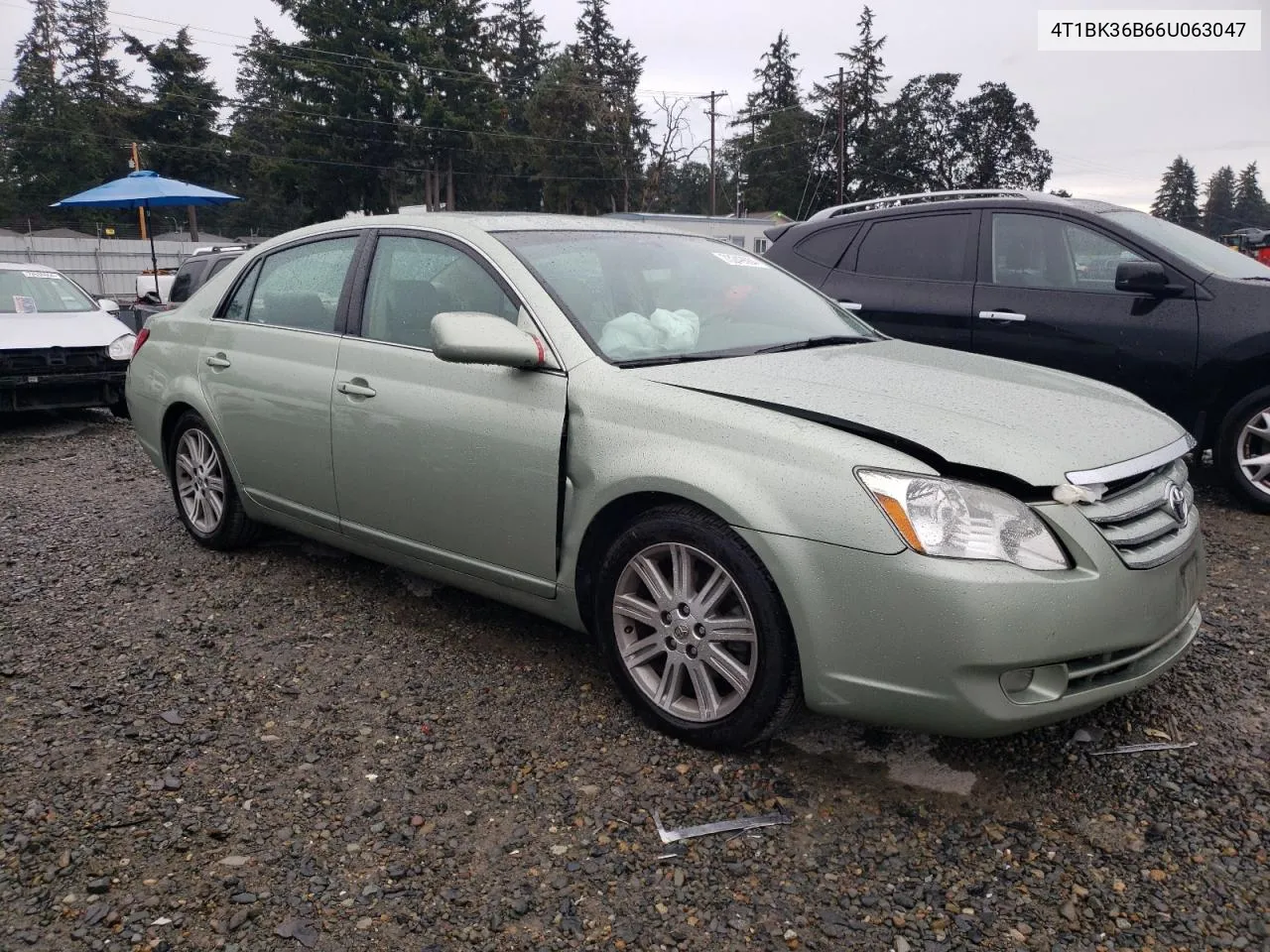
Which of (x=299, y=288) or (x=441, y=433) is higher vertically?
(x=299, y=288)

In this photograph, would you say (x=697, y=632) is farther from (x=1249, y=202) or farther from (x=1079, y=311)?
(x=1249, y=202)

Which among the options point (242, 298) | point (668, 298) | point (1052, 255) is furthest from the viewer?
point (1052, 255)

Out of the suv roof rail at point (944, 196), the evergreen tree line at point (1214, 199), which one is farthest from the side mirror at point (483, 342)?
the evergreen tree line at point (1214, 199)

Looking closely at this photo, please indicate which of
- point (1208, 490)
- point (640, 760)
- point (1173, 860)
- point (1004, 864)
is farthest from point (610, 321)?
point (1208, 490)

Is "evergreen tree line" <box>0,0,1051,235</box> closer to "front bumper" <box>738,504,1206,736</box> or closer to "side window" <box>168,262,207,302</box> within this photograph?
"side window" <box>168,262,207,302</box>

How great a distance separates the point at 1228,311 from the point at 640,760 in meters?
4.36

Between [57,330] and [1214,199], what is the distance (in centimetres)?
13063

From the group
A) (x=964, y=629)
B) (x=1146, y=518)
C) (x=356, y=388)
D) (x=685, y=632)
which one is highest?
(x=356, y=388)

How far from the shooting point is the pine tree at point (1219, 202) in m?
110

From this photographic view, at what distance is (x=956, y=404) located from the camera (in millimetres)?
2914

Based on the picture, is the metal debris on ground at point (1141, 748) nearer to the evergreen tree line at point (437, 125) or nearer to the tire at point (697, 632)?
the tire at point (697, 632)

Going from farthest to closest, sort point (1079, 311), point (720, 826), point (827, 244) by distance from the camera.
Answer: point (827, 244), point (1079, 311), point (720, 826)

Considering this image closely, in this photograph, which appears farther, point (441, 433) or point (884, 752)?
point (441, 433)

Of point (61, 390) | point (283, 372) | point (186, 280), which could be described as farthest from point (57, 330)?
point (283, 372)
